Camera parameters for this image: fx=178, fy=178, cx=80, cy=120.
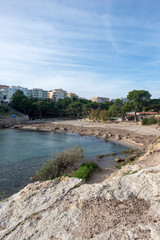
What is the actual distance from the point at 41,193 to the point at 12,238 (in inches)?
130

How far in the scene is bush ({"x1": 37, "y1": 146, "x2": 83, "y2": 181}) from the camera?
51.3 feet

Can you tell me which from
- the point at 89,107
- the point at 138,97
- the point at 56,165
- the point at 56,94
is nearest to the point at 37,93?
the point at 56,94

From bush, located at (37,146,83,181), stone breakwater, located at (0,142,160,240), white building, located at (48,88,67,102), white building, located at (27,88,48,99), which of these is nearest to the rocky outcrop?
stone breakwater, located at (0,142,160,240)

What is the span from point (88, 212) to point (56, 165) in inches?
398

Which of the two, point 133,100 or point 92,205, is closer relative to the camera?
point 92,205

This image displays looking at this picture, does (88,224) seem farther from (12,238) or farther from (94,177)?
(94,177)

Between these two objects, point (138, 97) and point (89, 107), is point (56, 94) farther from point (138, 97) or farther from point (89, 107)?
point (138, 97)

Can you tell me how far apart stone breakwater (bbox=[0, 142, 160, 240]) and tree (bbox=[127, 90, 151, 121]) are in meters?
65.4

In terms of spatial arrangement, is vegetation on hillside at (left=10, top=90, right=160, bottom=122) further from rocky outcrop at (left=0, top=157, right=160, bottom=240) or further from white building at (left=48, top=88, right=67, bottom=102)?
rocky outcrop at (left=0, top=157, right=160, bottom=240)

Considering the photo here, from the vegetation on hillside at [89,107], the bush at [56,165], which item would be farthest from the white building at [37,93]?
the bush at [56,165]

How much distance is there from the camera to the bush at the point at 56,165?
1563 cm

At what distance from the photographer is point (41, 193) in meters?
9.74

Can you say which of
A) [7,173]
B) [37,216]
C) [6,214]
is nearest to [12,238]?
[37,216]

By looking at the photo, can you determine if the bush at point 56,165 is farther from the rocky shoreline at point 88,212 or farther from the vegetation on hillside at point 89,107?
the vegetation on hillside at point 89,107
